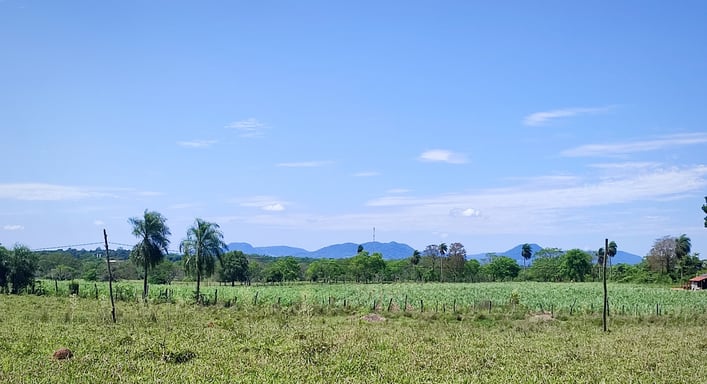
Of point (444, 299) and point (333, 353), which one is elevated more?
point (333, 353)

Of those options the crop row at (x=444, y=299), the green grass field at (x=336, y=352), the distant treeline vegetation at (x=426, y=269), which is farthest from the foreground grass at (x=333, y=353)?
the distant treeline vegetation at (x=426, y=269)

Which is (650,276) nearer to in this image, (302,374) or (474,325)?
(474,325)

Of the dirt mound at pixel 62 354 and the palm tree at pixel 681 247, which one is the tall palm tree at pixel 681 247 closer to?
the palm tree at pixel 681 247

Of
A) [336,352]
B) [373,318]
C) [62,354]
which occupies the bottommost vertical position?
[373,318]

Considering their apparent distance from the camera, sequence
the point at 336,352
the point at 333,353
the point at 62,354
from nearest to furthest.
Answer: the point at 62,354, the point at 333,353, the point at 336,352

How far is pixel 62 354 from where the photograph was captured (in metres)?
16.6

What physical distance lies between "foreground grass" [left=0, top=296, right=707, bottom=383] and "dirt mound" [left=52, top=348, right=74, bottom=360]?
236mm

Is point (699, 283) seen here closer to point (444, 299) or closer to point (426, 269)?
point (444, 299)

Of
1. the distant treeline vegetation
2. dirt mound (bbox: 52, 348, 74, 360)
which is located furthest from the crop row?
the distant treeline vegetation

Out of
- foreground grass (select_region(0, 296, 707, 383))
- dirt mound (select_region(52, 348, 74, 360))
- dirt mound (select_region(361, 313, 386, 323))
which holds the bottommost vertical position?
dirt mound (select_region(361, 313, 386, 323))

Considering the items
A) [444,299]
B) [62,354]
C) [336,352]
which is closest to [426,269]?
[444,299]

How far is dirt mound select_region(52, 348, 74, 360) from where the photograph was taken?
1647 cm

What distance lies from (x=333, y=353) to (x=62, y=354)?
327 inches

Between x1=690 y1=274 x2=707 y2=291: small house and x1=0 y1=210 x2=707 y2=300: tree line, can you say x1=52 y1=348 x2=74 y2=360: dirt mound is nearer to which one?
x1=0 y1=210 x2=707 y2=300: tree line
